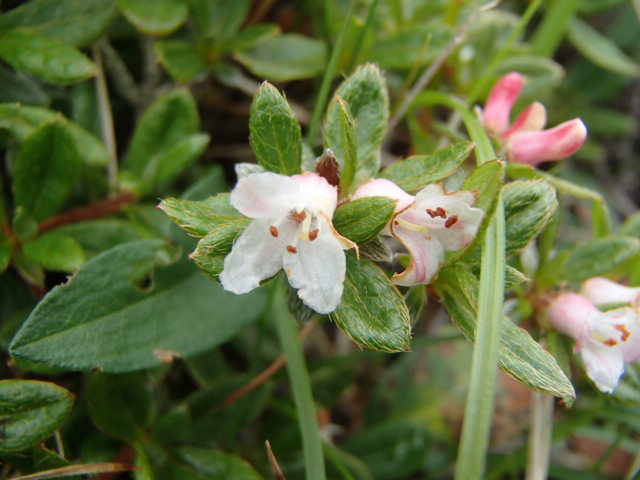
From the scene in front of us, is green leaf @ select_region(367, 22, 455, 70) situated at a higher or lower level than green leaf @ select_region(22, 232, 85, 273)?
higher

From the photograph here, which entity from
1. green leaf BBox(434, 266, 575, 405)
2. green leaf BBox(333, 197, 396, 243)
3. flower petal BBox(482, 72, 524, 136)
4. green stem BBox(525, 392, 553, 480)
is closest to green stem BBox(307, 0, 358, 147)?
flower petal BBox(482, 72, 524, 136)

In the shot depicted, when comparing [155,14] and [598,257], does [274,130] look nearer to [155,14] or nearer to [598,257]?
[155,14]

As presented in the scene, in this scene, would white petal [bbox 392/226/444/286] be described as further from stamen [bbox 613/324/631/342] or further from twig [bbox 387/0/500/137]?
twig [bbox 387/0/500/137]

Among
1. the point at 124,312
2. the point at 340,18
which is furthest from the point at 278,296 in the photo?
the point at 340,18

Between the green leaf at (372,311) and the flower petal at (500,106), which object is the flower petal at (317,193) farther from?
the flower petal at (500,106)

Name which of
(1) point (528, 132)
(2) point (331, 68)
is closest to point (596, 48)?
(1) point (528, 132)

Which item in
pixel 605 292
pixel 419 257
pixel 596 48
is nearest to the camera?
pixel 419 257
